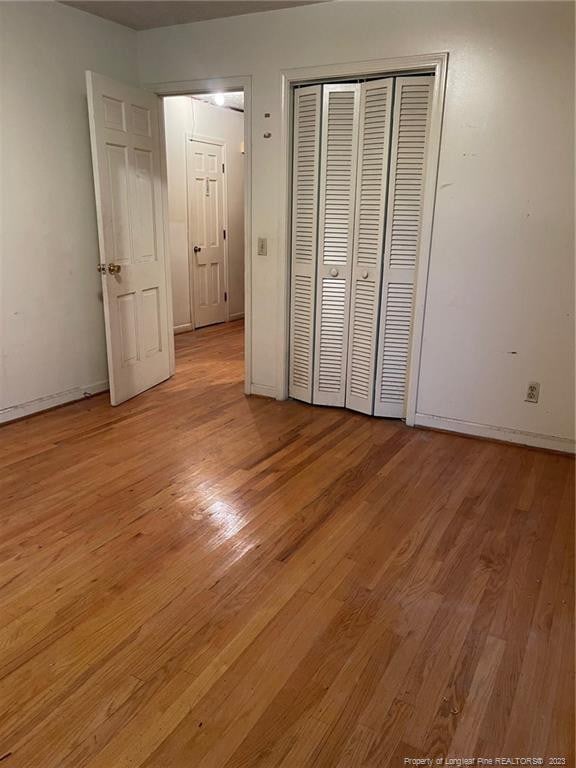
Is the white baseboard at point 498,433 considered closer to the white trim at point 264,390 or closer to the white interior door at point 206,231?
the white trim at point 264,390

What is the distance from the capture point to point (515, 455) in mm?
3076

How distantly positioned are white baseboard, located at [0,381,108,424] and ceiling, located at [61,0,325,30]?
2420 mm

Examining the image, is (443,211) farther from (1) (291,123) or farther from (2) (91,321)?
(2) (91,321)

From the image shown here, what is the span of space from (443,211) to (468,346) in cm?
79

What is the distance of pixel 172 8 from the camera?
3322 millimetres

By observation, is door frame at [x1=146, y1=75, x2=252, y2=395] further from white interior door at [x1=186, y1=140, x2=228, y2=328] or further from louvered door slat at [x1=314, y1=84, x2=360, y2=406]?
white interior door at [x1=186, y1=140, x2=228, y2=328]

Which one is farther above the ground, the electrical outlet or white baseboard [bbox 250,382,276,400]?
the electrical outlet

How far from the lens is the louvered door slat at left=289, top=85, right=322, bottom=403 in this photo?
11.0 ft

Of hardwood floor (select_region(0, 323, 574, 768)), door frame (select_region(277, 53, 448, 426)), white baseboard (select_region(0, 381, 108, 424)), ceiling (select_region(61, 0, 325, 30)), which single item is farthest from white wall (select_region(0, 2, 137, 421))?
door frame (select_region(277, 53, 448, 426))

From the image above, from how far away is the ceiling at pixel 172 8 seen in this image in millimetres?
3201

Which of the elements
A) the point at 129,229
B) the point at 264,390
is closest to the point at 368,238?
the point at 264,390

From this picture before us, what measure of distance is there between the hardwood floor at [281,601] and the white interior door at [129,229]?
83cm

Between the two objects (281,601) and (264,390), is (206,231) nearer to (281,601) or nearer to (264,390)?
(264,390)

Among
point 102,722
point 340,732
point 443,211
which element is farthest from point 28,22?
point 340,732
